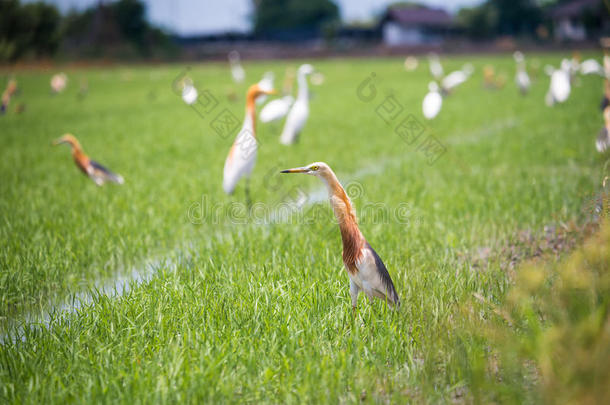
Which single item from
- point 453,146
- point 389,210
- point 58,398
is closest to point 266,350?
point 58,398

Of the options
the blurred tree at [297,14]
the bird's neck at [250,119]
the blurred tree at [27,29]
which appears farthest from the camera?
the blurred tree at [297,14]

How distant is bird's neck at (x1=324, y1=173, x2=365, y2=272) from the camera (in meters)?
2.64

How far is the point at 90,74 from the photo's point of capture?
36.4 meters

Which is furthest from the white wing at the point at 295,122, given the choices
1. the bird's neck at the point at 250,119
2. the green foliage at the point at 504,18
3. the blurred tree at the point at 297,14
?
the blurred tree at the point at 297,14

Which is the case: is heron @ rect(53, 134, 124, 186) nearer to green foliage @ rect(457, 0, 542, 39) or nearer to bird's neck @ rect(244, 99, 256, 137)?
bird's neck @ rect(244, 99, 256, 137)

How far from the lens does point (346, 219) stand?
2662 mm

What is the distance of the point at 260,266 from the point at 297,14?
252 ft

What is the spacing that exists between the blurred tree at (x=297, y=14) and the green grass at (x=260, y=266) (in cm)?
6937

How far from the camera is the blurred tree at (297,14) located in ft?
243

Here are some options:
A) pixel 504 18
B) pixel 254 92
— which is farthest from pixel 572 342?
pixel 504 18

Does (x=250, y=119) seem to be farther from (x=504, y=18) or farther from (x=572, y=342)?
(x=504, y=18)

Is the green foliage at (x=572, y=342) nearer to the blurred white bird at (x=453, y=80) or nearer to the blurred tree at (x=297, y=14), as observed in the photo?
the blurred white bird at (x=453, y=80)

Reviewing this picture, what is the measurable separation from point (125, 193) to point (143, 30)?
4694 cm

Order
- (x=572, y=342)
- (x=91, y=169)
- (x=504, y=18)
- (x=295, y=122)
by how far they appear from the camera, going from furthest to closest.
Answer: (x=504, y=18), (x=295, y=122), (x=91, y=169), (x=572, y=342)
